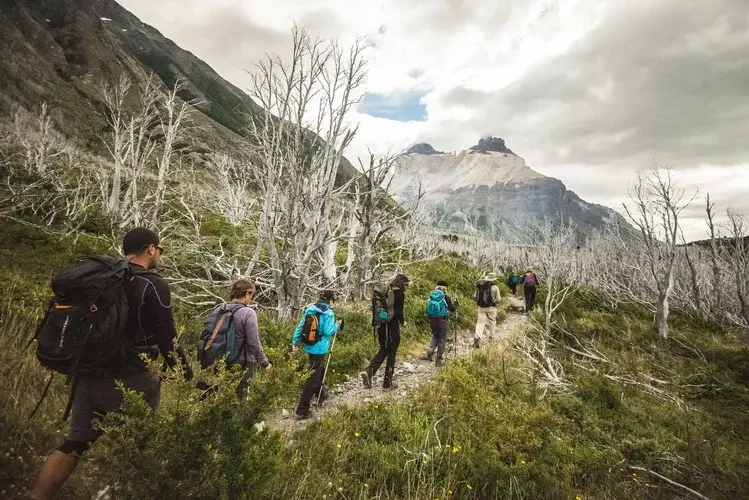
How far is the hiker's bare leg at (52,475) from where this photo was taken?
6.32 ft

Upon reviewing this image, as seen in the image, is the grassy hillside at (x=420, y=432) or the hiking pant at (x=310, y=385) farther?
the hiking pant at (x=310, y=385)

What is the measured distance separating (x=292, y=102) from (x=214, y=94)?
116 metres

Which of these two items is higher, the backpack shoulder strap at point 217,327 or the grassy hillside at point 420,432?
the backpack shoulder strap at point 217,327

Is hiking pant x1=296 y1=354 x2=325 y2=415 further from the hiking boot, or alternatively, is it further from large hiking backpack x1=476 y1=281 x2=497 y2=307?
large hiking backpack x1=476 y1=281 x2=497 y2=307

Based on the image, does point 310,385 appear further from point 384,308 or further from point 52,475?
point 52,475

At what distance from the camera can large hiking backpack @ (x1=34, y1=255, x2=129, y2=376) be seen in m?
1.93

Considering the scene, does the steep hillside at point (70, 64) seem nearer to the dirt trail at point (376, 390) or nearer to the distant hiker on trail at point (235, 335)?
the dirt trail at point (376, 390)

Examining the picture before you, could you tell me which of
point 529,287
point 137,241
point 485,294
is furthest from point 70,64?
point 137,241

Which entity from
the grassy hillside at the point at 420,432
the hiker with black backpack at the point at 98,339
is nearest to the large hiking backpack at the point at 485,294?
the grassy hillside at the point at 420,432

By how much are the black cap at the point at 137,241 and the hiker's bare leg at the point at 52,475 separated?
4.09 ft

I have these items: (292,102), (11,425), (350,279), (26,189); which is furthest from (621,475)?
Result: (26,189)

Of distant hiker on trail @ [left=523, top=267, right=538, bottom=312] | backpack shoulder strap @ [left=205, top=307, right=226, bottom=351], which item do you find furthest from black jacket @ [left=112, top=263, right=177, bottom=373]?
distant hiker on trail @ [left=523, top=267, right=538, bottom=312]

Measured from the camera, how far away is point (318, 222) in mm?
8750

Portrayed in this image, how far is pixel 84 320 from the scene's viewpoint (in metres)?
1.97
